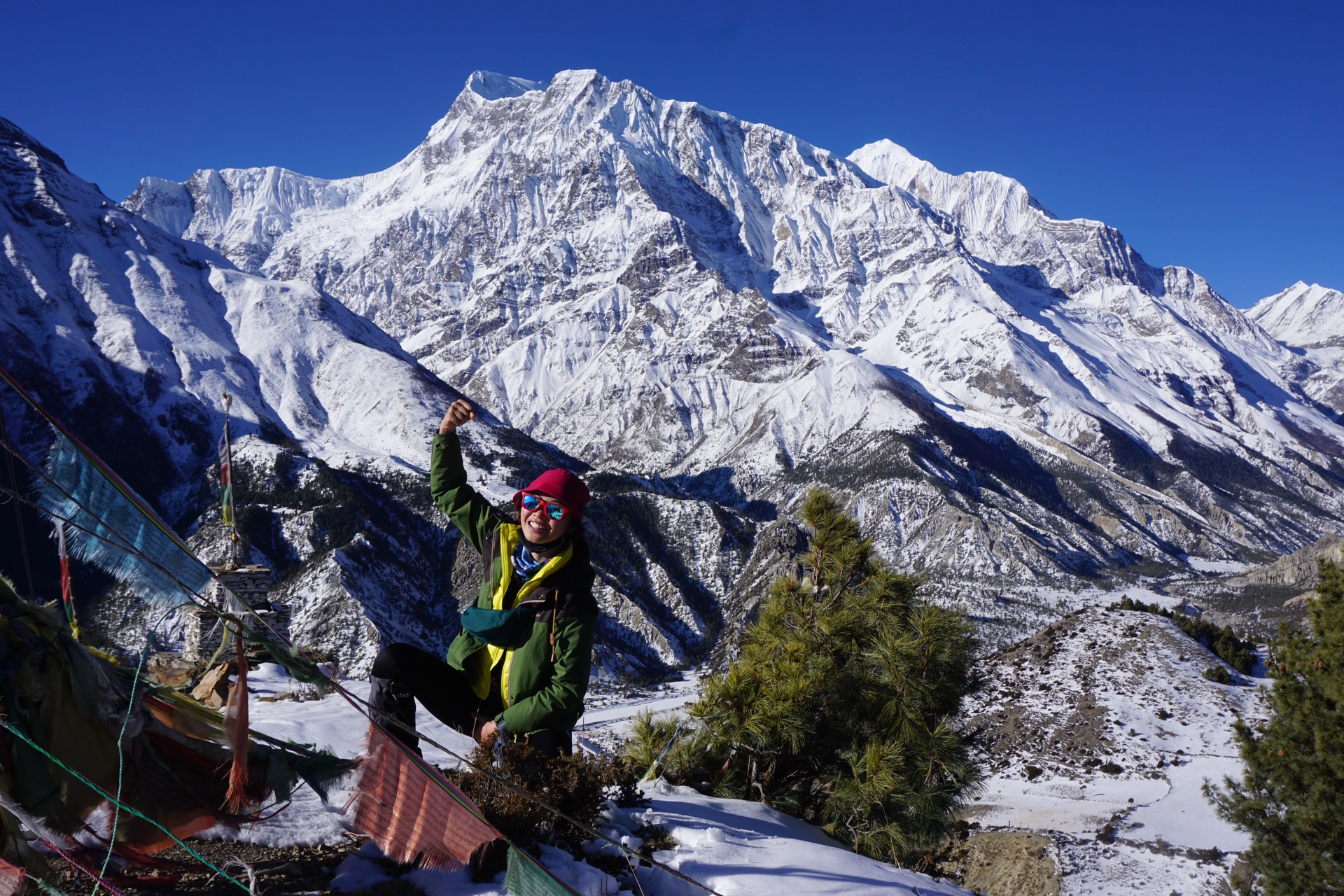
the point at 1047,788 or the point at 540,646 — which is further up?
the point at 540,646

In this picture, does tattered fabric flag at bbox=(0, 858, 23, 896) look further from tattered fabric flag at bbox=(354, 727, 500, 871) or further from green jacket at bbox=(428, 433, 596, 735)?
green jacket at bbox=(428, 433, 596, 735)

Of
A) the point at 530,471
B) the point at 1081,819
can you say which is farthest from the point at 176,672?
the point at 530,471

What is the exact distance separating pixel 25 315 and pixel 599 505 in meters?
121

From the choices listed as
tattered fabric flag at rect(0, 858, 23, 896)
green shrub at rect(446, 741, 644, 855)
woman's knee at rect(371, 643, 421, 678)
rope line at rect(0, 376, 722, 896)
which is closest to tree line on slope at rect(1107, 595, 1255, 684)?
green shrub at rect(446, 741, 644, 855)

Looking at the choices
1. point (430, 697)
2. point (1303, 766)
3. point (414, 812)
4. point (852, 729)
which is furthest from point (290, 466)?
point (414, 812)

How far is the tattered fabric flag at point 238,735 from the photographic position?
186 inches

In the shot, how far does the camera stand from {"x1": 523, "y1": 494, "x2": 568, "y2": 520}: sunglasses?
5.84 metres

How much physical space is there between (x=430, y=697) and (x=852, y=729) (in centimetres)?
522

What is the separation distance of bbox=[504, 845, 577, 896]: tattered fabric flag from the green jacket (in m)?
0.97

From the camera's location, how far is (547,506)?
231 inches

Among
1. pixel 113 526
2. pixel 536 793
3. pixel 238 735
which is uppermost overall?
pixel 113 526

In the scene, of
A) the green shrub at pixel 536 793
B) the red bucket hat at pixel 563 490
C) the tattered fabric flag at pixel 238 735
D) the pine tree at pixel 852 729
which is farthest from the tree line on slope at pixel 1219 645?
the tattered fabric flag at pixel 238 735

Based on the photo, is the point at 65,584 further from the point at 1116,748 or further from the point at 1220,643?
the point at 1220,643

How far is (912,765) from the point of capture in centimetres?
873
